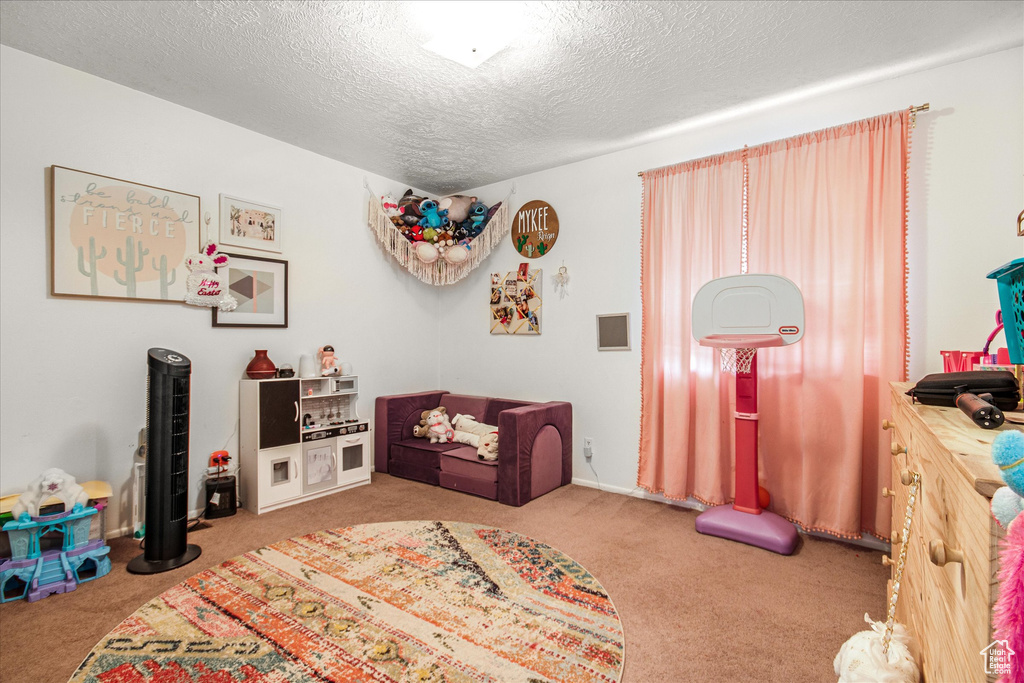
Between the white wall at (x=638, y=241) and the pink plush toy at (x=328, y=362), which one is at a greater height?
the white wall at (x=638, y=241)

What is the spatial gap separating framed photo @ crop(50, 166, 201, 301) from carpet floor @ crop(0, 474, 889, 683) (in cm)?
153

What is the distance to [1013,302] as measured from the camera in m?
1.02

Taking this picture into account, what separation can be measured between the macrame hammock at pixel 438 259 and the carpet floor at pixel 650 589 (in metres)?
2.10

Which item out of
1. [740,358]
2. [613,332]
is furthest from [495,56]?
[740,358]

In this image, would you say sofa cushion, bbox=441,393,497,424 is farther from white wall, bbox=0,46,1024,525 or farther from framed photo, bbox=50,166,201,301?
framed photo, bbox=50,166,201,301

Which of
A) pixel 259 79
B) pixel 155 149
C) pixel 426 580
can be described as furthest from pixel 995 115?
pixel 155 149

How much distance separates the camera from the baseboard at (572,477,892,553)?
2643mm

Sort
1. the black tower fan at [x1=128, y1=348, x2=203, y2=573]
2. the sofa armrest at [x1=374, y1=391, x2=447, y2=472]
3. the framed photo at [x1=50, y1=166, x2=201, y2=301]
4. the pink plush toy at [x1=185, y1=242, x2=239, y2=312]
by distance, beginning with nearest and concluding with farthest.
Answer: the black tower fan at [x1=128, y1=348, x2=203, y2=573] < the framed photo at [x1=50, y1=166, x2=201, y2=301] < the pink plush toy at [x1=185, y1=242, x2=239, y2=312] < the sofa armrest at [x1=374, y1=391, x2=447, y2=472]

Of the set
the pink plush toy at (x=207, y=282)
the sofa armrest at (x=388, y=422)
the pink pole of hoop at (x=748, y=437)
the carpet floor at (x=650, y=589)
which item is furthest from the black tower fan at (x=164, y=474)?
the pink pole of hoop at (x=748, y=437)

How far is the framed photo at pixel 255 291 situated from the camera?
10.7 ft

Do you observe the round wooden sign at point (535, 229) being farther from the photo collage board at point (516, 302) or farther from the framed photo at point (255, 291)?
the framed photo at point (255, 291)

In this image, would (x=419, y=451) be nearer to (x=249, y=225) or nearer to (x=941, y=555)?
(x=249, y=225)

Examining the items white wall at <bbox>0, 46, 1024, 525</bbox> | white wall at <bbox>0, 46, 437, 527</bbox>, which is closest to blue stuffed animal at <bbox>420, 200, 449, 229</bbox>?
white wall at <bbox>0, 46, 1024, 525</bbox>

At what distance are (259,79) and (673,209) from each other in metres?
2.78
